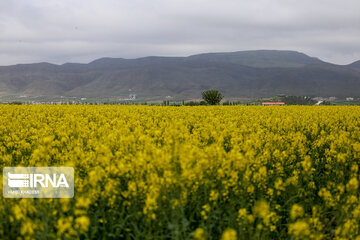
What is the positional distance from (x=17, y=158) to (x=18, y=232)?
4.62 meters

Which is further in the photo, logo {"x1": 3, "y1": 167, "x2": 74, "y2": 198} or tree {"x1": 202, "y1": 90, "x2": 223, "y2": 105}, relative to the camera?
tree {"x1": 202, "y1": 90, "x2": 223, "y2": 105}

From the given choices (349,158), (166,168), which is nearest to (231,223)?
(166,168)

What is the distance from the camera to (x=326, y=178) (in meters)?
8.65

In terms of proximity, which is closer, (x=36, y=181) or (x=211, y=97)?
(x=36, y=181)

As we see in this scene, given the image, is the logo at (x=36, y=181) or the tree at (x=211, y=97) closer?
the logo at (x=36, y=181)

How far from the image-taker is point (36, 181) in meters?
6.26

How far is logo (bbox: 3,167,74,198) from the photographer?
5695 millimetres

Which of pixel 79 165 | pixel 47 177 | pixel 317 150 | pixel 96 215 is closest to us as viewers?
pixel 96 215

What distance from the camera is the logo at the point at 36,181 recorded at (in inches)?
224

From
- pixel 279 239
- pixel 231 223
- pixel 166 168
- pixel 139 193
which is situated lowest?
pixel 279 239

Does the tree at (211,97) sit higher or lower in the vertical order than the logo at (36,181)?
higher

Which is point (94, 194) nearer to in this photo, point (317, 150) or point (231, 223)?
point (231, 223)

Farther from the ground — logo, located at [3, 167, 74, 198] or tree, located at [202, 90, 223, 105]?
tree, located at [202, 90, 223, 105]

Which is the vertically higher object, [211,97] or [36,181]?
[211,97]
